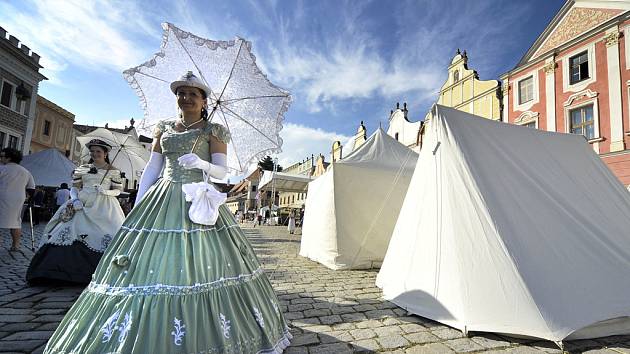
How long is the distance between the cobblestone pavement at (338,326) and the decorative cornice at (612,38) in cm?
1622

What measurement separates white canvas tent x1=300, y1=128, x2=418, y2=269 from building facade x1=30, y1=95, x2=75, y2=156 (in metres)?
26.1

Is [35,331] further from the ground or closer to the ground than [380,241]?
closer to the ground

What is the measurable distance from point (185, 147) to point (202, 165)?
0.25m

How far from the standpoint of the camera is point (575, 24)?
15328 millimetres

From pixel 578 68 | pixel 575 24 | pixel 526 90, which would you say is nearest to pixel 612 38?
pixel 578 68

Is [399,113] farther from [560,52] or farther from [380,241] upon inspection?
[380,241]

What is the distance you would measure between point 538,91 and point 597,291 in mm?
17202

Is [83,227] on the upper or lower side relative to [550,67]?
lower

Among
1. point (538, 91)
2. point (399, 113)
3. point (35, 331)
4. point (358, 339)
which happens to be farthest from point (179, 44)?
point (399, 113)

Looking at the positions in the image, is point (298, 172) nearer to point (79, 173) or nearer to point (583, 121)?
point (583, 121)

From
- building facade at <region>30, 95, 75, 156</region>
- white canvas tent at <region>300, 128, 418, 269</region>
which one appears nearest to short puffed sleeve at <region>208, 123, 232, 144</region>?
white canvas tent at <region>300, 128, 418, 269</region>

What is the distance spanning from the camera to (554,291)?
2750mm

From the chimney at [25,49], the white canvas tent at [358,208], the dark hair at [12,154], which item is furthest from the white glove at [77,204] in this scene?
the chimney at [25,49]

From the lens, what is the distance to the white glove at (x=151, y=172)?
257cm
